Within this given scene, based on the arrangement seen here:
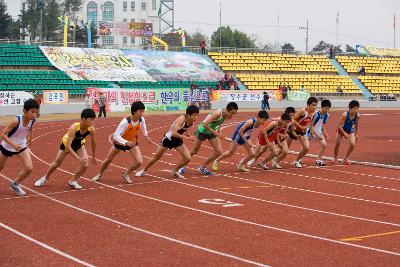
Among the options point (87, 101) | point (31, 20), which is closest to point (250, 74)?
point (87, 101)

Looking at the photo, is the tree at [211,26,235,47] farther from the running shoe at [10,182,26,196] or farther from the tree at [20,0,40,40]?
the running shoe at [10,182,26,196]

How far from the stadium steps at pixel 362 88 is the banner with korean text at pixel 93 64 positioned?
67.8 feet

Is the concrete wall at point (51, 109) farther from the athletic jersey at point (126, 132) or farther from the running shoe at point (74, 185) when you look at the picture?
the running shoe at point (74, 185)

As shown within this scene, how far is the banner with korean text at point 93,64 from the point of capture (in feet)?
164

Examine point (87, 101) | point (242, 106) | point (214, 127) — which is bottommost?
point (242, 106)

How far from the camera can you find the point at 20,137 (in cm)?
1186

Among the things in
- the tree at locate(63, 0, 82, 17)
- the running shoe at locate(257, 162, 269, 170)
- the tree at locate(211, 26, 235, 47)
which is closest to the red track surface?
the running shoe at locate(257, 162, 269, 170)

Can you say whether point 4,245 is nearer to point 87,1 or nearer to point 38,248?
point 38,248

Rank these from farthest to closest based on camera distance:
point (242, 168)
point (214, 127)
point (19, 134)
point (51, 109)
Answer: point (51, 109) → point (242, 168) → point (214, 127) → point (19, 134)

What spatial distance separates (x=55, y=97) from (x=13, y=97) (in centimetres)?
358

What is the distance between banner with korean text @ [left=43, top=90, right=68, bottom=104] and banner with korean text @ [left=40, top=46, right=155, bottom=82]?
19.1 ft

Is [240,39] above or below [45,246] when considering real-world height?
above

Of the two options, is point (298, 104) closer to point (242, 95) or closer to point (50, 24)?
point (242, 95)

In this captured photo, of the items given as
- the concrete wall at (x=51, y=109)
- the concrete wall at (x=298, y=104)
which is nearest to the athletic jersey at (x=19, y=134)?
the concrete wall at (x=51, y=109)
